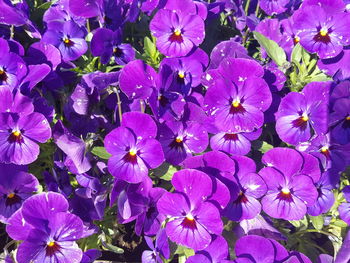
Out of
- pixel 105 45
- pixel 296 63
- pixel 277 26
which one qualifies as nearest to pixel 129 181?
pixel 105 45

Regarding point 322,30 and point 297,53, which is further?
point 297,53

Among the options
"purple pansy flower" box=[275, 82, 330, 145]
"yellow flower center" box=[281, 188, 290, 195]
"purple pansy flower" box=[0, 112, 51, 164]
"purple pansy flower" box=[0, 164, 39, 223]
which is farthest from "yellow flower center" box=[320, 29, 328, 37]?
"purple pansy flower" box=[0, 164, 39, 223]

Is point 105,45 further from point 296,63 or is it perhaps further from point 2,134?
point 296,63

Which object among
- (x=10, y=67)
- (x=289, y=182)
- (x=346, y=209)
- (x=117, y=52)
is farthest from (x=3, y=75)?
(x=346, y=209)

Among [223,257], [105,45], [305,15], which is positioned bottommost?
[223,257]

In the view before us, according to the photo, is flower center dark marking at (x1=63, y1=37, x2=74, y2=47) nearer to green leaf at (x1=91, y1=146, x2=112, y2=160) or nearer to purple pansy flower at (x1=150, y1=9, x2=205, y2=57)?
purple pansy flower at (x1=150, y1=9, x2=205, y2=57)

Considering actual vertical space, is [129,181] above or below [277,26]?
below

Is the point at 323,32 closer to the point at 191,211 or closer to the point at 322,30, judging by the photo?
the point at 322,30
